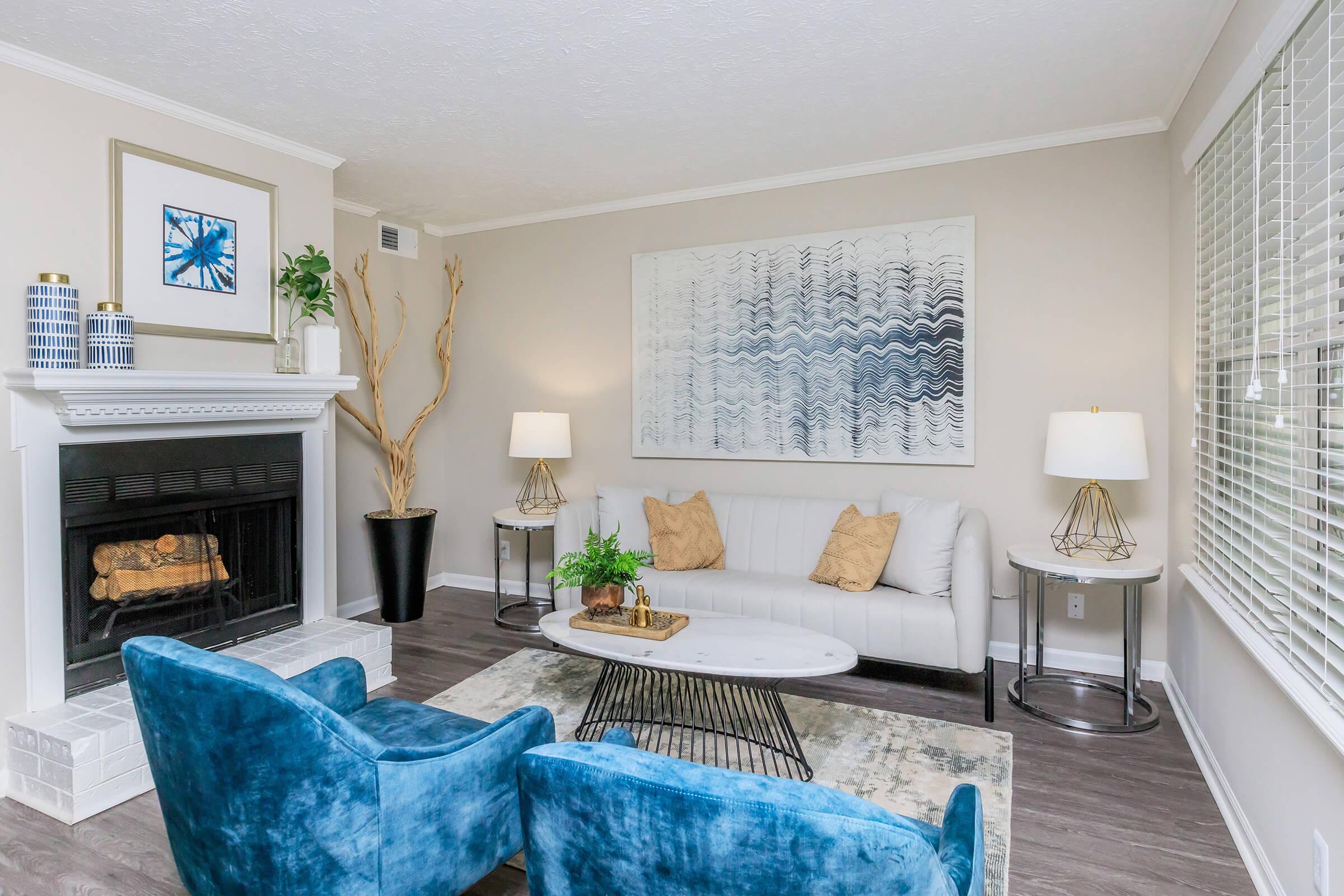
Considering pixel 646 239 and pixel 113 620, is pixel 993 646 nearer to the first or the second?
pixel 646 239

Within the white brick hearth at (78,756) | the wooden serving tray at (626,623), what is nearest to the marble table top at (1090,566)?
the wooden serving tray at (626,623)

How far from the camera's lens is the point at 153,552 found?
10.2ft

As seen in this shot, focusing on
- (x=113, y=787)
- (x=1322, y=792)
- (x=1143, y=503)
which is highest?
(x=1143, y=503)

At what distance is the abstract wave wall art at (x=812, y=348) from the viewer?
13.0 feet

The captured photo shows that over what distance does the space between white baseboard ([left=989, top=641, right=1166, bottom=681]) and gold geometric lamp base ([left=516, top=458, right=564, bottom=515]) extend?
9.29 feet

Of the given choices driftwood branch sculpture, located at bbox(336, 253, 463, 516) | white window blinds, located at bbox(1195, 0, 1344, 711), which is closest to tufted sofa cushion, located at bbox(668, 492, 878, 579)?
white window blinds, located at bbox(1195, 0, 1344, 711)

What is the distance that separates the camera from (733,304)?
448cm

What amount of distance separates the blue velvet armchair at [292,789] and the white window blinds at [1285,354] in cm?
190

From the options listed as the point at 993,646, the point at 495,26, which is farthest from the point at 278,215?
the point at 993,646

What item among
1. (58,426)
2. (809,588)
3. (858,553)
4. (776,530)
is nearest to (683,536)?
(776,530)

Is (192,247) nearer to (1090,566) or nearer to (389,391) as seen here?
(389,391)

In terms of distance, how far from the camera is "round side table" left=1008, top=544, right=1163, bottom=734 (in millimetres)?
3023

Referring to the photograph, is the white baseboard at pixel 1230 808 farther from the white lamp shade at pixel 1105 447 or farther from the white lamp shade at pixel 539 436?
the white lamp shade at pixel 539 436

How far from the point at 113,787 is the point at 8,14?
2.57m
